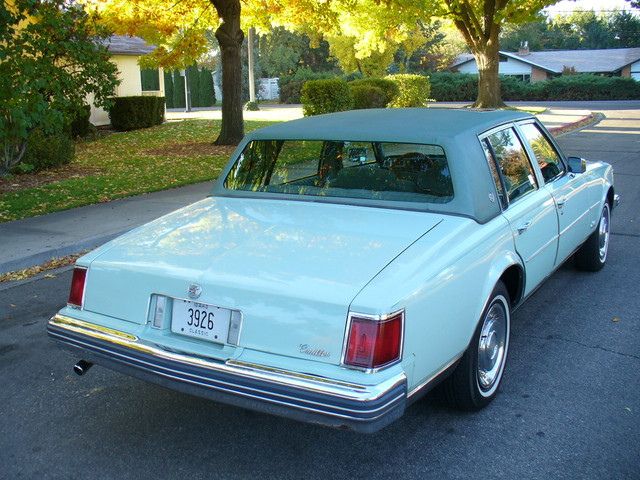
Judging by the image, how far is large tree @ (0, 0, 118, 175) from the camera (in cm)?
906

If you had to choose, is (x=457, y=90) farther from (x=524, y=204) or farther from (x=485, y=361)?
(x=485, y=361)

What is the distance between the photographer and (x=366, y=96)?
90.5 ft

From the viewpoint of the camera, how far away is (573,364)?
4355mm

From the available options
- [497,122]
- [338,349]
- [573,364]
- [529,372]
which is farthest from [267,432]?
[497,122]

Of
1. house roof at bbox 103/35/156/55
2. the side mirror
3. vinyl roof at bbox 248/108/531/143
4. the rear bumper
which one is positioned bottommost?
the rear bumper

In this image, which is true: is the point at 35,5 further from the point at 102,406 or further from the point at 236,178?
the point at 102,406

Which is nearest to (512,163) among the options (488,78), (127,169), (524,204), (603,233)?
(524,204)

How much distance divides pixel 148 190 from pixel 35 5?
3.15 m

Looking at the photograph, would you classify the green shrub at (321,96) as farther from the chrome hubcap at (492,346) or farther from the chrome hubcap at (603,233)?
the chrome hubcap at (492,346)

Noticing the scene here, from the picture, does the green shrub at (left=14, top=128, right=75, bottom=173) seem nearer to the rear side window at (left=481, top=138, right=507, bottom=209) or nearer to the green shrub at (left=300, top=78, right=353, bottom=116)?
the green shrub at (left=300, top=78, right=353, bottom=116)

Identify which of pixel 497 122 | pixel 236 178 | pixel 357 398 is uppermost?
pixel 497 122

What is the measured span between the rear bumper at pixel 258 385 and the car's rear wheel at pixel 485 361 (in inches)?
28.7

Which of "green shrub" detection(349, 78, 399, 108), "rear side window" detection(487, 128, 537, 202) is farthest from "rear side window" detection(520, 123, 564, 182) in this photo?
"green shrub" detection(349, 78, 399, 108)

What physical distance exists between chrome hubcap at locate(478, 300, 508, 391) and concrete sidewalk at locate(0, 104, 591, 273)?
4.99 meters
